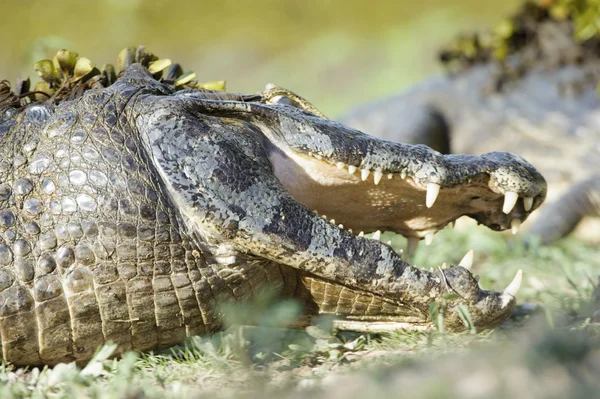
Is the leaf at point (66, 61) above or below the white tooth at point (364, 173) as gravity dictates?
above

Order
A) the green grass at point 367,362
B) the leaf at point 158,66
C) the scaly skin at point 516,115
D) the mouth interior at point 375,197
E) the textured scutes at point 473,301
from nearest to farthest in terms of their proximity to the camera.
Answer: the green grass at point 367,362
the textured scutes at point 473,301
the mouth interior at point 375,197
the leaf at point 158,66
the scaly skin at point 516,115

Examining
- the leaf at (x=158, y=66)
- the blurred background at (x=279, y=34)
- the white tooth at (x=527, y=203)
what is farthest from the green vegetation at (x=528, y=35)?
the blurred background at (x=279, y=34)

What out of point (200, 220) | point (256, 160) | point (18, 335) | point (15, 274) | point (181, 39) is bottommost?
point (18, 335)

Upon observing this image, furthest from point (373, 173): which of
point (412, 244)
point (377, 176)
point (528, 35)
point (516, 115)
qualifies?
point (528, 35)

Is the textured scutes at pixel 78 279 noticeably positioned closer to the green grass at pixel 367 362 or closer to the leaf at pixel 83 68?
the green grass at pixel 367 362

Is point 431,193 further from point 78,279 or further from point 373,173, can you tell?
point 78,279

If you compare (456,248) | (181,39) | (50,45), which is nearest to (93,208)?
(50,45)

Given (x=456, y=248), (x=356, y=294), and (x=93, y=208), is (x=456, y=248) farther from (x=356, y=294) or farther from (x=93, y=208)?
(x=93, y=208)
